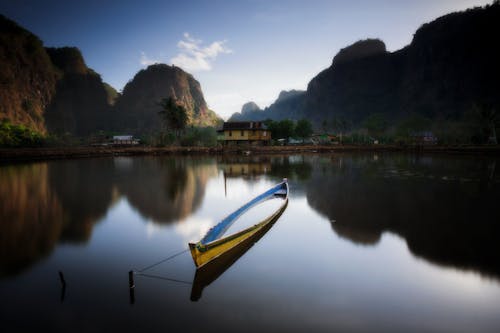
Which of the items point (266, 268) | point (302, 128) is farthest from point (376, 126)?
point (266, 268)

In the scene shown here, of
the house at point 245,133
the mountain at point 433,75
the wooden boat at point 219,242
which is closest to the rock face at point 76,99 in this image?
the house at point 245,133

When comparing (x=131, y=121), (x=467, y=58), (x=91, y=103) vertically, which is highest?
(x=467, y=58)

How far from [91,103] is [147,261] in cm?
20481

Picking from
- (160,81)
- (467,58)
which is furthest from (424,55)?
(160,81)

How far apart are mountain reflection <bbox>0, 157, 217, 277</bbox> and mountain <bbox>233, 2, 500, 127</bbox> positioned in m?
120

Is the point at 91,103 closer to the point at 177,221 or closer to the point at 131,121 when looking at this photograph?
the point at 131,121

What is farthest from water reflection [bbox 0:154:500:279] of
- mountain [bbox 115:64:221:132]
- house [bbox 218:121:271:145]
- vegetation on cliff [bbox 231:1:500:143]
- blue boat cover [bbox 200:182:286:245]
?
mountain [bbox 115:64:221:132]

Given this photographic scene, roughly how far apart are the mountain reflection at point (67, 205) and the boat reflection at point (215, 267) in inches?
218

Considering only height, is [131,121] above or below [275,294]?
above

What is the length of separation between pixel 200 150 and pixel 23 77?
136425 millimetres

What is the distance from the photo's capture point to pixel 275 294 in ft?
25.1

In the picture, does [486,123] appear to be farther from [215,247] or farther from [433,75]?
[433,75]

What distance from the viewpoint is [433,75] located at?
474 ft

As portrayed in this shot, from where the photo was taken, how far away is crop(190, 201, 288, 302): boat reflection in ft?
26.1
